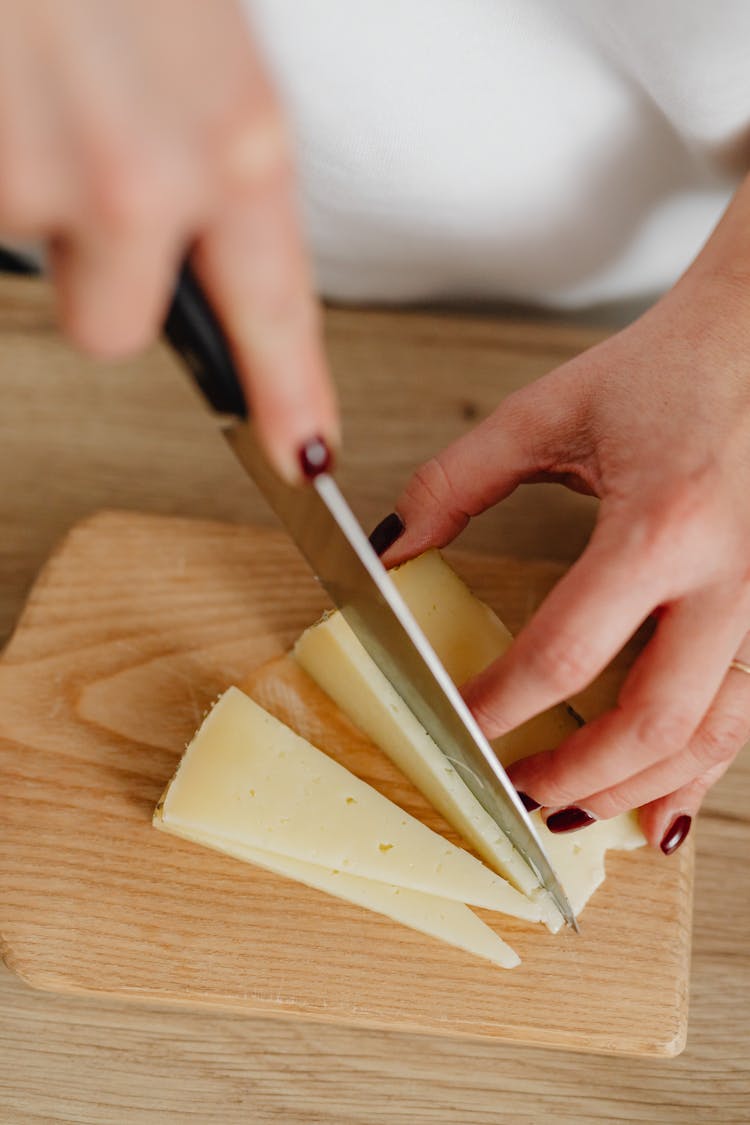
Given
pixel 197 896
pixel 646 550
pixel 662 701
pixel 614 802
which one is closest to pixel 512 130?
pixel 646 550

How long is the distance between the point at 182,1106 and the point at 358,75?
1.42m

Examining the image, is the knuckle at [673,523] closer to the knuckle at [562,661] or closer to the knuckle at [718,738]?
the knuckle at [562,661]

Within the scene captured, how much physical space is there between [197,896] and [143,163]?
40.6 inches

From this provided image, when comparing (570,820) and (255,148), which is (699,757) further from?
(255,148)

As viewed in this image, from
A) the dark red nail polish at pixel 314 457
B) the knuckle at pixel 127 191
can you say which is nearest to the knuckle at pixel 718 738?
the dark red nail polish at pixel 314 457

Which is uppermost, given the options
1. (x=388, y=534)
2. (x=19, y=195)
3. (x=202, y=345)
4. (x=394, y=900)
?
(x=19, y=195)

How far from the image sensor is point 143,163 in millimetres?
539

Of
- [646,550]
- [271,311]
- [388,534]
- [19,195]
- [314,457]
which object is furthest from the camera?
[388,534]

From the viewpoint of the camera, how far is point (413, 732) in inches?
52.8

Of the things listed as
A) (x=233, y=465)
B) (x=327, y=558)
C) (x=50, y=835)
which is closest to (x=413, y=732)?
(x=327, y=558)

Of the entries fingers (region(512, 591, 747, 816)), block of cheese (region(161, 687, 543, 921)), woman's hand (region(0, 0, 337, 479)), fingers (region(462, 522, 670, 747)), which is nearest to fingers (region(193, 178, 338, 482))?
woman's hand (region(0, 0, 337, 479))

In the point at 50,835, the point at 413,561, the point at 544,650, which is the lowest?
the point at 50,835

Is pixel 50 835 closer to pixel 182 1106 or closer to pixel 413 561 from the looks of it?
pixel 182 1106

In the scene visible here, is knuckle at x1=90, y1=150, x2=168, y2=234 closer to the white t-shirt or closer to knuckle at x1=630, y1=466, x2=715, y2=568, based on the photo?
knuckle at x1=630, y1=466, x2=715, y2=568
